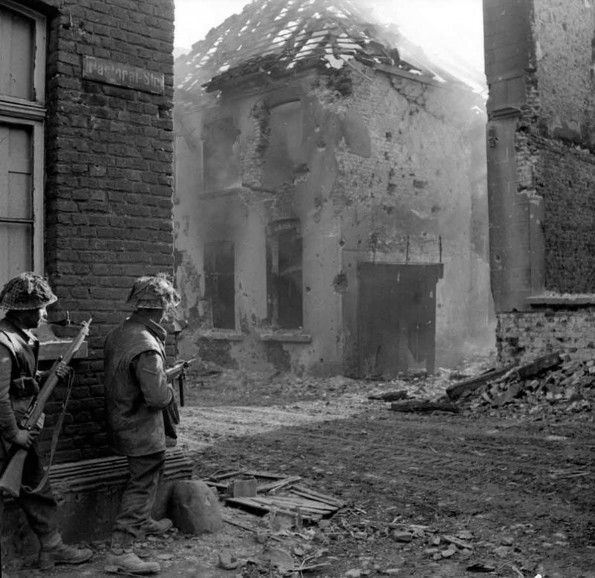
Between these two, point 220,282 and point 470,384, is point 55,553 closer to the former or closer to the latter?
point 470,384

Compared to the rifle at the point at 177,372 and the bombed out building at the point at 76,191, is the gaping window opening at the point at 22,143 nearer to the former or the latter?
the bombed out building at the point at 76,191

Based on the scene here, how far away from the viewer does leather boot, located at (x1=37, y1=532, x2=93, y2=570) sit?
454 centimetres

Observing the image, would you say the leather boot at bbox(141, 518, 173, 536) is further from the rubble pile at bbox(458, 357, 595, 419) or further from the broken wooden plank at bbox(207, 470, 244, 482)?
the rubble pile at bbox(458, 357, 595, 419)

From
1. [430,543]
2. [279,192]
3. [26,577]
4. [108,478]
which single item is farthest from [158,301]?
[279,192]

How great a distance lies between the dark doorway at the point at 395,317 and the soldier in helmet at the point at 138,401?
442 inches

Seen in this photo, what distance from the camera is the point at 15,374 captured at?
427cm

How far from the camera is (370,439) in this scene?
942cm

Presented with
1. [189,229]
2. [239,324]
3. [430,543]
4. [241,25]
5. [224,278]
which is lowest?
[430,543]

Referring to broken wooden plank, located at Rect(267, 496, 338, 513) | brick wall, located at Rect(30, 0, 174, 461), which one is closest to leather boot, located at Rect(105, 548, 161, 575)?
brick wall, located at Rect(30, 0, 174, 461)

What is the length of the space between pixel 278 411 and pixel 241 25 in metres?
13.0

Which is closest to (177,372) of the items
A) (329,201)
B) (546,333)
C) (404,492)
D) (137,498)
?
(137,498)

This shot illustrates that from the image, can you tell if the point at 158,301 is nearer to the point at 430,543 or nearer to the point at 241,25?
the point at 430,543

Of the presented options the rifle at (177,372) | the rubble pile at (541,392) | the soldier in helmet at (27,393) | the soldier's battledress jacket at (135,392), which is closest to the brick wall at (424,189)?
the rubble pile at (541,392)

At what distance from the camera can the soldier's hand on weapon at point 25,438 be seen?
13.6ft
